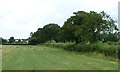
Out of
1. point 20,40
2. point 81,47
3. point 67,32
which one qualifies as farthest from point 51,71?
point 20,40

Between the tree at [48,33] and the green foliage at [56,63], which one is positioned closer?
the green foliage at [56,63]

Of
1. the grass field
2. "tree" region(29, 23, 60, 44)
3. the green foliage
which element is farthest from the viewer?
"tree" region(29, 23, 60, 44)

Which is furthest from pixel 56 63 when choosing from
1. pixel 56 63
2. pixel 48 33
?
pixel 48 33

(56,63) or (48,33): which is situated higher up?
(48,33)

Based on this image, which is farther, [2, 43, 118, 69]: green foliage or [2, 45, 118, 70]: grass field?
[2, 45, 118, 70]: grass field

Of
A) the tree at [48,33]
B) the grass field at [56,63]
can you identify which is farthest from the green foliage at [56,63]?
the tree at [48,33]

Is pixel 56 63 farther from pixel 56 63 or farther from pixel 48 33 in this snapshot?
pixel 48 33

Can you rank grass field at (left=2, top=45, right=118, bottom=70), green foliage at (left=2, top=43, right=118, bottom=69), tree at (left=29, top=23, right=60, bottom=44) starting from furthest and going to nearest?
tree at (left=29, top=23, right=60, bottom=44) → grass field at (left=2, top=45, right=118, bottom=70) → green foliage at (left=2, top=43, right=118, bottom=69)

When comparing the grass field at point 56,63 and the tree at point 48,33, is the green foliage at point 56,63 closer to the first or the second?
the grass field at point 56,63

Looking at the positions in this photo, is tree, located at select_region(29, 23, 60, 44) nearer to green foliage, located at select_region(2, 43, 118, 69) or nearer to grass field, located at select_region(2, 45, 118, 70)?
green foliage, located at select_region(2, 43, 118, 69)

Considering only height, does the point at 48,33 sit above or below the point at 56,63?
above

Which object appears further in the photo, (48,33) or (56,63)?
(48,33)

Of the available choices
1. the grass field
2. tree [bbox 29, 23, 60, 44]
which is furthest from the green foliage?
tree [bbox 29, 23, 60, 44]

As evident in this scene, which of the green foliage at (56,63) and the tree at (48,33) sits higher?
the tree at (48,33)
